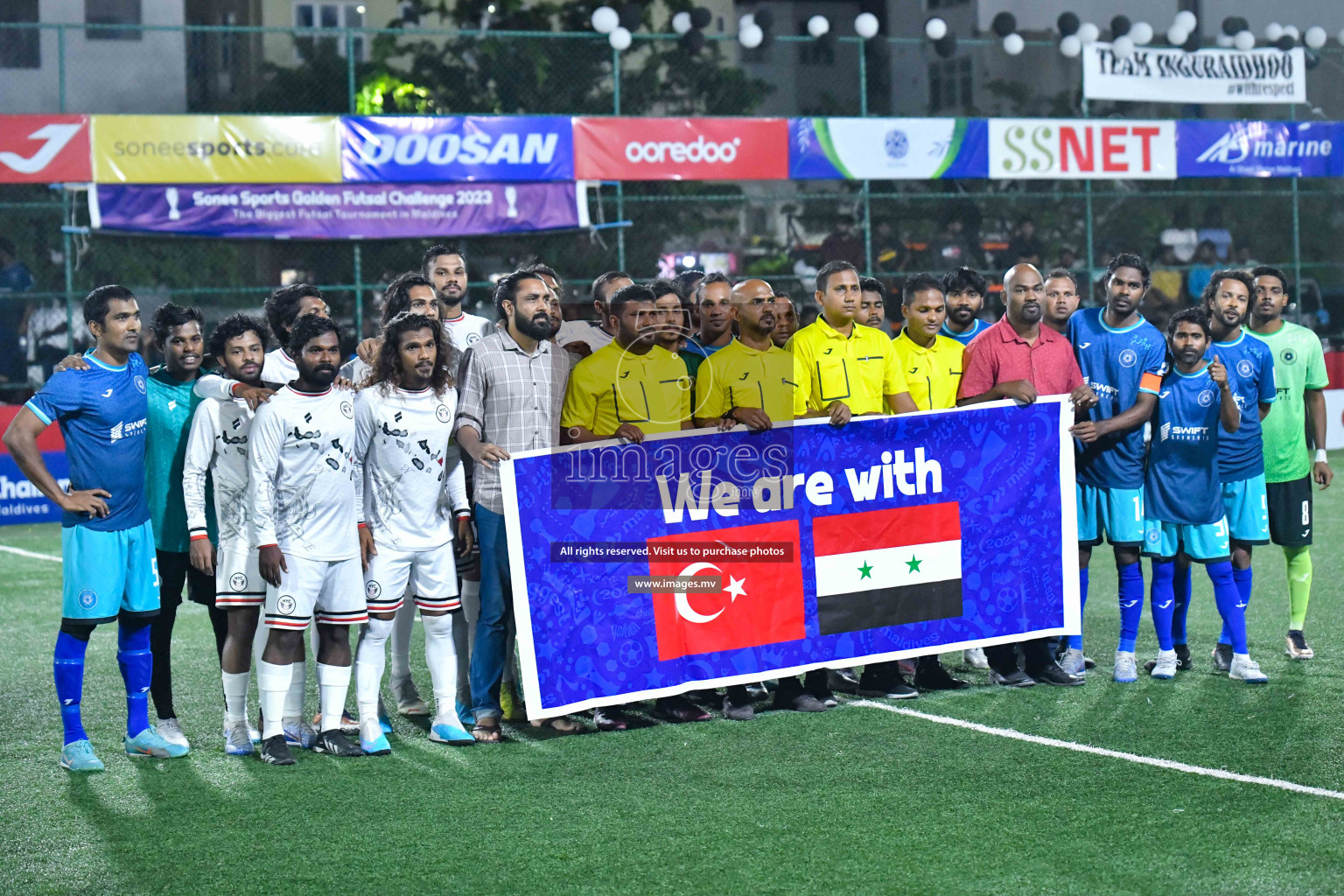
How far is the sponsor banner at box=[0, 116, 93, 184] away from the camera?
16.7 meters

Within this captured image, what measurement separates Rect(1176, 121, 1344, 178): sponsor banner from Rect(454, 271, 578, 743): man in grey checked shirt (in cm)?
1731

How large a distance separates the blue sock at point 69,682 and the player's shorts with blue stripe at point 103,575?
144 mm

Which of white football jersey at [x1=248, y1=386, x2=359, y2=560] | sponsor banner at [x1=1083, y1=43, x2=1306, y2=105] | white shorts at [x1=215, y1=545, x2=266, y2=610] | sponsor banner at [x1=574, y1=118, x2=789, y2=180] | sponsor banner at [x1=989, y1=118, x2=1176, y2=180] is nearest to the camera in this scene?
white football jersey at [x1=248, y1=386, x2=359, y2=560]

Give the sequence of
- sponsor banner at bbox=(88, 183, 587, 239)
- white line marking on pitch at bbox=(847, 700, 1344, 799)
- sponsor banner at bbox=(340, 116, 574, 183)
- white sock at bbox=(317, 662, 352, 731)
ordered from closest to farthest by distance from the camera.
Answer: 1. white line marking on pitch at bbox=(847, 700, 1344, 799)
2. white sock at bbox=(317, 662, 352, 731)
3. sponsor banner at bbox=(88, 183, 587, 239)
4. sponsor banner at bbox=(340, 116, 574, 183)

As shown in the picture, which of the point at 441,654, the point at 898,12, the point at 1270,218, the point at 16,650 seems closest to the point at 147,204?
the point at 16,650

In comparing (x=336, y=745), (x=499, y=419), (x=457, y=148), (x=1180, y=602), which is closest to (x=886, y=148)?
(x=457, y=148)

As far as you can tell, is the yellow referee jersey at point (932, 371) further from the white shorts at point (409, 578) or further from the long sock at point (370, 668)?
the long sock at point (370, 668)

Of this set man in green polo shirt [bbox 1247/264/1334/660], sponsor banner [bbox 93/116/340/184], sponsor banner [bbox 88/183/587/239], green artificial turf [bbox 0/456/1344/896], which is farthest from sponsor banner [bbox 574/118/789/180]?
green artificial turf [bbox 0/456/1344/896]

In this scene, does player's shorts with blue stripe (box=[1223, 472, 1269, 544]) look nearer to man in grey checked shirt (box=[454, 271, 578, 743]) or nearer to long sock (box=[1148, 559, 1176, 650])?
long sock (box=[1148, 559, 1176, 650])

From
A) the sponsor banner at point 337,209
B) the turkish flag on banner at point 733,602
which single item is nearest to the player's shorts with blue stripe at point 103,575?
the turkish flag on banner at point 733,602

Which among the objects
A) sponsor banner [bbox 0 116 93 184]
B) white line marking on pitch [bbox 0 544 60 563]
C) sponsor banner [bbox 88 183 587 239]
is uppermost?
sponsor banner [bbox 0 116 93 184]

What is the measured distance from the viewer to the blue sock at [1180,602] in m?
8.12

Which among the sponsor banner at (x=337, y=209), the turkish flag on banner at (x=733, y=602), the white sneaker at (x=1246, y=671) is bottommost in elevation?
the white sneaker at (x=1246, y=671)

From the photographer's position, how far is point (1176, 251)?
80.1 feet
